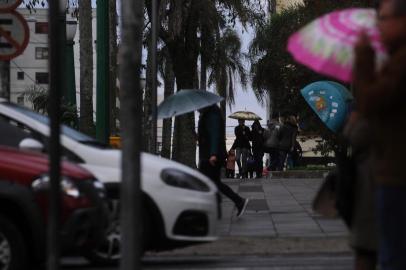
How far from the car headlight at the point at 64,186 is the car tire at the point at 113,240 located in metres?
1.15

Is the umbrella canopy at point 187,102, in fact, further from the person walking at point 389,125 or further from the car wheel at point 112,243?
the person walking at point 389,125

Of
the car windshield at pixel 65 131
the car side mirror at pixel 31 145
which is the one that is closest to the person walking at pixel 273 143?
the car windshield at pixel 65 131

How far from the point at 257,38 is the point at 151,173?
45.8m

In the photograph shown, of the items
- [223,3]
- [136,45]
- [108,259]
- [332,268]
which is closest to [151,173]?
[108,259]

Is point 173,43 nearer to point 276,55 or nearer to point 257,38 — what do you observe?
point 276,55

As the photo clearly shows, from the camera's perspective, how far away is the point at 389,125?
14.8 feet

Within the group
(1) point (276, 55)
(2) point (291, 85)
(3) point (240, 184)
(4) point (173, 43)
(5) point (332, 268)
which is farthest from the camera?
(1) point (276, 55)

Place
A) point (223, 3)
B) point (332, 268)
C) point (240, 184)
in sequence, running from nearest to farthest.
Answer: point (332, 268) → point (240, 184) → point (223, 3)

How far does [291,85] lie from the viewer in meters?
36.7

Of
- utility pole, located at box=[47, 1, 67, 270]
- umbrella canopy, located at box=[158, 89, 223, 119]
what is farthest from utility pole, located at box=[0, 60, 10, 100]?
utility pole, located at box=[47, 1, 67, 270]

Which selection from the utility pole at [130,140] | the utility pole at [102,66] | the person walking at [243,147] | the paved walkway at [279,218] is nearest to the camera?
the utility pole at [130,140]

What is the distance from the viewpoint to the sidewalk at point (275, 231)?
1052 centimetres

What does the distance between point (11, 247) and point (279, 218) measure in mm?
6107

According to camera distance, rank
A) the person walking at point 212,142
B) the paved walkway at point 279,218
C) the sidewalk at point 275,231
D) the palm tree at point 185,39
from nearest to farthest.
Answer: the sidewalk at point 275,231
the paved walkway at point 279,218
the person walking at point 212,142
the palm tree at point 185,39
